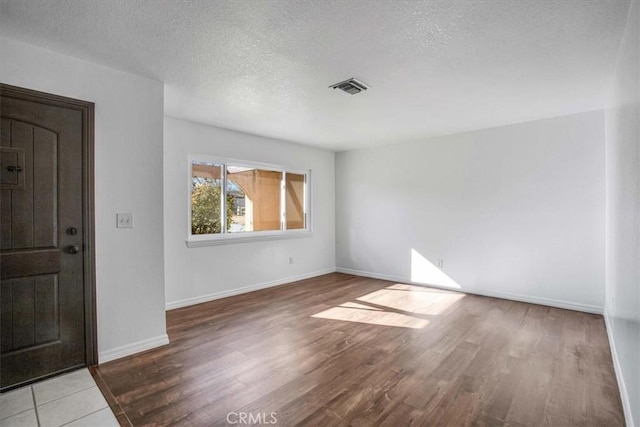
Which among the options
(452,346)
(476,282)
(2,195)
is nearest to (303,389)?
(452,346)

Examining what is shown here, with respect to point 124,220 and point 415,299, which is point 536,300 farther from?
point 124,220

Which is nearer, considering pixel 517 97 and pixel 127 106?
pixel 127 106

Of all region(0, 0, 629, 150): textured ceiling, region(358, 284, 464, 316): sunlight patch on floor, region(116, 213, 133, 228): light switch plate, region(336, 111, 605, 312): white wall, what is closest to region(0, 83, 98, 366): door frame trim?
region(116, 213, 133, 228): light switch plate

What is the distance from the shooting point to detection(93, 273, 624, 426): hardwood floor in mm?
1849

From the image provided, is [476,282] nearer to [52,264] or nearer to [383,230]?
[383,230]

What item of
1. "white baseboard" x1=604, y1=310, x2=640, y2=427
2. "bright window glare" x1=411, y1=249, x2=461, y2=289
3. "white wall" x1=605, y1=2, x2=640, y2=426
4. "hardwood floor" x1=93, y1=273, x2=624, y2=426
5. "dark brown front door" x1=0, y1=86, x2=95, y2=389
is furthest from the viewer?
"bright window glare" x1=411, y1=249, x2=461, y2=289

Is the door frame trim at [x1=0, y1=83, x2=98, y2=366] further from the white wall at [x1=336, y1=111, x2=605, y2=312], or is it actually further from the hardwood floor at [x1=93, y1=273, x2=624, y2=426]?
the white wall at [x1=336, y1=111, x2=605, y2=312]

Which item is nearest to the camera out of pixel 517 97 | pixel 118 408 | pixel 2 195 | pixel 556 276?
pixel 118 408

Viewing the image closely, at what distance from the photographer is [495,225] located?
4293 mm

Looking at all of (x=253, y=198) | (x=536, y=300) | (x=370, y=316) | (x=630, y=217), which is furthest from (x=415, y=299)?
(x=253, y=198)

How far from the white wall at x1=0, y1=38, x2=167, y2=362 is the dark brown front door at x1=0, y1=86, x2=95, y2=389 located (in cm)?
10

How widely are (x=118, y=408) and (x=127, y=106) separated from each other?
2.34m

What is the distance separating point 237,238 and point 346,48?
3.14 meters

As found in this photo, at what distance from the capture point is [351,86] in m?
2.81
